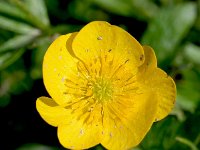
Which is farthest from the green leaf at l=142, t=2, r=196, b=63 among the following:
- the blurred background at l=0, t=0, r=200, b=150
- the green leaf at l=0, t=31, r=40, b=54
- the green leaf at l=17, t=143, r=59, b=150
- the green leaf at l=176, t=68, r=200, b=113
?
the green leaf at l=17, t=143, r=59, b=150

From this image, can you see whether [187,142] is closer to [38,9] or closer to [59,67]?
[59,67]

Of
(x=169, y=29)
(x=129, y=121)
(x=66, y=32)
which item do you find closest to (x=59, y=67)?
(x=129, y=121)

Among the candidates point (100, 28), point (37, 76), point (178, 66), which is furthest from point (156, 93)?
point (37, 76)

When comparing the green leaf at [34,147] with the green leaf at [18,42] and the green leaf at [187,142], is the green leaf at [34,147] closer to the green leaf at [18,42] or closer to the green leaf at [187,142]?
the green leaf at [18,42]

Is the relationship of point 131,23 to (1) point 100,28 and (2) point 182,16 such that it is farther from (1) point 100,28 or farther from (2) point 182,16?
(1) point 100,28

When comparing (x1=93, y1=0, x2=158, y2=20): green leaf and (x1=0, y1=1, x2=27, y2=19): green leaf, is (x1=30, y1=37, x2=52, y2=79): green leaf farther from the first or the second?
(x1=93, y1=0, x2=158, y2=20): green leaf

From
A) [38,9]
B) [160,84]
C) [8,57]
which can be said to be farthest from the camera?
[38,9]

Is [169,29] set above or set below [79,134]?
above
